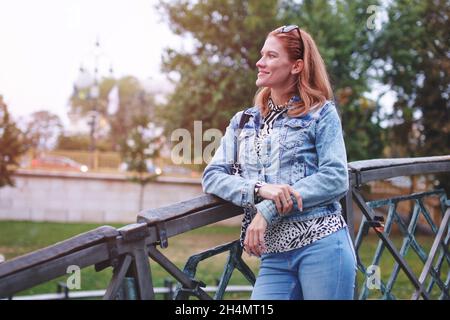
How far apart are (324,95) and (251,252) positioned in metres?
0.56

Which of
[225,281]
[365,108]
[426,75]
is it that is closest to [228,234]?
[365,108]

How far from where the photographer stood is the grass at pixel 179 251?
10930 millimetres

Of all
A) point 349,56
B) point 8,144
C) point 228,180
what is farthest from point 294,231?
point 8,144

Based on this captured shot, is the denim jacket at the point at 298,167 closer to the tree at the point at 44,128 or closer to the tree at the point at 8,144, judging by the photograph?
the tree at the point at 8,144

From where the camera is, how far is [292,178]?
1.88 m

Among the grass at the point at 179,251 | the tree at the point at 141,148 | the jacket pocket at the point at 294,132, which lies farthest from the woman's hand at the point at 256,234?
the tree at the point at 141,148

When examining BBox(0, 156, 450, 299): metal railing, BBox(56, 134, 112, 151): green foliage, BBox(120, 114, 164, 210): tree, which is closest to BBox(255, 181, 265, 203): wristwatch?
BBox(0, 156, 450, 299): metal railing

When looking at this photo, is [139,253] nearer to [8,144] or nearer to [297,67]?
[297,67]

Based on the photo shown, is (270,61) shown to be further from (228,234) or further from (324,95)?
(228,234)

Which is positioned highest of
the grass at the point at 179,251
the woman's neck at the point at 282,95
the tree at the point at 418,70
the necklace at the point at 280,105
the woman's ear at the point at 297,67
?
the tree at the point at 418,70

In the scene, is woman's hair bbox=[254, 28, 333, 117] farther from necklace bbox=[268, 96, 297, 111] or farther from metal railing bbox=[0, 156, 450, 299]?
metal railing bbox=[0, 156, 450, 299]

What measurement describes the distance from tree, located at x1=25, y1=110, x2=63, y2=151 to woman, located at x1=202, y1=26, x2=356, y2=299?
22745 mm

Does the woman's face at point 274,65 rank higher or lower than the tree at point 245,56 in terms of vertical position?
lower

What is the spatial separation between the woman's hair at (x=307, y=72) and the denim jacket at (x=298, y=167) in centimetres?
4
